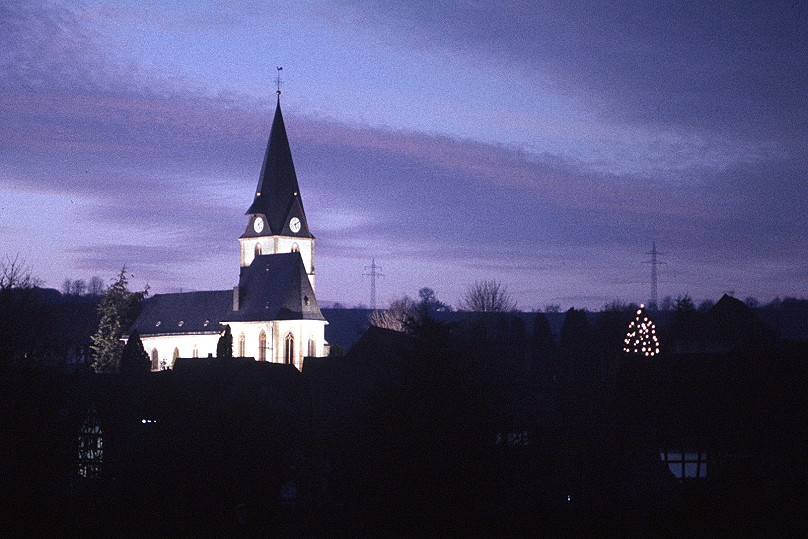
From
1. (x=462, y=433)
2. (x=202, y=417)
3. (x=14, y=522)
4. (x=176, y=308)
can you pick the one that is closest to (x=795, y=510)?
(x=462, y=433)

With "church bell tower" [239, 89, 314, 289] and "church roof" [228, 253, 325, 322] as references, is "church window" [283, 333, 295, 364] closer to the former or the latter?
"church roof" [228, 253, 325, 322]

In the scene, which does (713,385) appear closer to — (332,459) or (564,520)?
(564,520)

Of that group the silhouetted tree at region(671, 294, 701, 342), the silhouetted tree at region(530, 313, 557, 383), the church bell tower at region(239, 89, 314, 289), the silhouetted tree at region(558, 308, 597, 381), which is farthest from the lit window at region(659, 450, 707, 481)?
the church bell tower at region(239, 89, 314, 289)

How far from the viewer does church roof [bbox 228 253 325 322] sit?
4038 inches

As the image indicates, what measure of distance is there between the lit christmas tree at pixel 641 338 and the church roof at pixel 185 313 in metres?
56.6

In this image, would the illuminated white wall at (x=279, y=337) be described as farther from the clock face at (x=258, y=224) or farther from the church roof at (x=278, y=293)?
the clock face at (x=258, y=224)

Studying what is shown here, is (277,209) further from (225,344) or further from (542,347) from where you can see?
(542,347)

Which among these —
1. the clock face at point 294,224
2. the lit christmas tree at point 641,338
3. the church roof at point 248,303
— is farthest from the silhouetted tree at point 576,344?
the lit christmas tree at point 641,338

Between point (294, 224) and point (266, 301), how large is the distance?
10163mm

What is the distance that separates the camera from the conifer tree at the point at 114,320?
110125 mm

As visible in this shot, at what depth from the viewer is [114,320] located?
116938 millimetres

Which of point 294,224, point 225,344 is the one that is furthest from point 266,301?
point 294,224

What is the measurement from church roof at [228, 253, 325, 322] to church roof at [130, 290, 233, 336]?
11.7ft

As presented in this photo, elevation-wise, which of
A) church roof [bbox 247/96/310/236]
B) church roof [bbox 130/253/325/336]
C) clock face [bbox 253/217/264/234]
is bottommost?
church roof [bbox 130/253/325/336]
